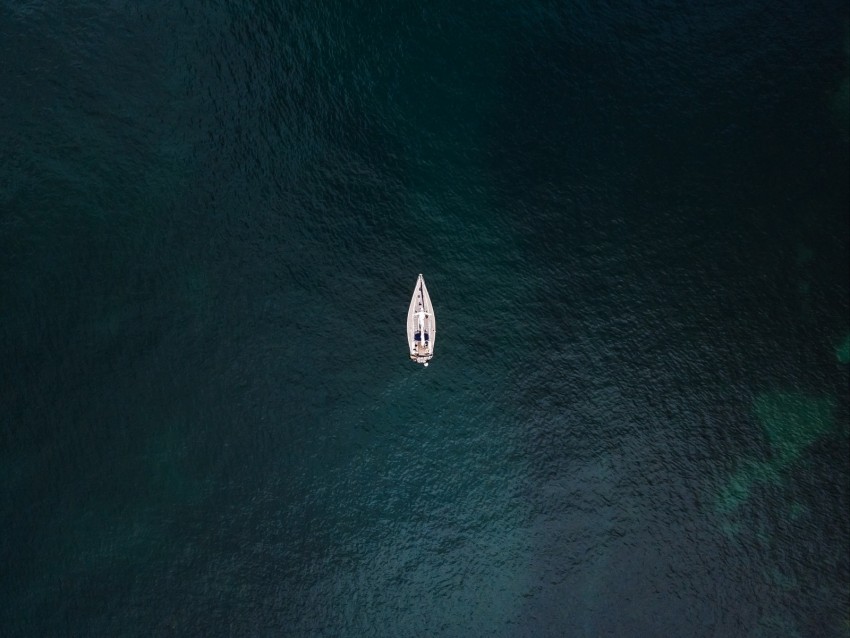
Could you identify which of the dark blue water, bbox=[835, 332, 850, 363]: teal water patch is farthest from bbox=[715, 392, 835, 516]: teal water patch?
bbox=[835, 332, 850, 363]: teal water patch

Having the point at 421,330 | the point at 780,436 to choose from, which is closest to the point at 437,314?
the point at 421,330

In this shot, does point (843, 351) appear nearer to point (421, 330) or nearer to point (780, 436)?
point (780, 436)

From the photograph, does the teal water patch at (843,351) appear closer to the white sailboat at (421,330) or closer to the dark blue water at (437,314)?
the dark blue water at (437,314)

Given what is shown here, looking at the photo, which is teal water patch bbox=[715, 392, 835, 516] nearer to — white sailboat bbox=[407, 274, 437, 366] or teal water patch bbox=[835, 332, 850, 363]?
teal water patch bbox=[835, 332, 850, 363]

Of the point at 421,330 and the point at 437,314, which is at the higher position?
the point at 437,314

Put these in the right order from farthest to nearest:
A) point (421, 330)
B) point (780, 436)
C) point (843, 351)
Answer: point (843, 351) → point (780, 436) → point (421, 330)
